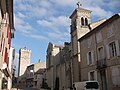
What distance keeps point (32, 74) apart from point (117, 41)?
51.8 meters

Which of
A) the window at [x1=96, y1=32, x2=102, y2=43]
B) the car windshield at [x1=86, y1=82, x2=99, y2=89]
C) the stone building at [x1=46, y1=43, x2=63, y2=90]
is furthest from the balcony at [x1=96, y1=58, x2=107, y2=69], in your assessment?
the stone building at [x1=46, y1=43, x2=63, y2=90]

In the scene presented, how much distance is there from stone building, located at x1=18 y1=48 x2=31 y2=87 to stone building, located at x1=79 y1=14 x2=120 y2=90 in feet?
164

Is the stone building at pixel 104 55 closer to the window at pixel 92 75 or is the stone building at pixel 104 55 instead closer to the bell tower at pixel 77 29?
the window at pixel 92 75

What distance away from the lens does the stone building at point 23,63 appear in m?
75.6

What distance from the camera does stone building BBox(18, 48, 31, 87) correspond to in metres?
75.6

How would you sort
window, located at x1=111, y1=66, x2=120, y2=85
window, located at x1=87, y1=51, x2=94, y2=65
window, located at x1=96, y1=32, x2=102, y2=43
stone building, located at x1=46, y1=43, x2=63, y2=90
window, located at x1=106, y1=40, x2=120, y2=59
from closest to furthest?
1. window, located at x1=111, y1=66, x2=120, y2=85
2. window, located at x1=106, y1=40, x2=120, y2=59
3. window, located at x1=96, y1=32, x2=102, y2=43
4. window, located at x1=87, y1=51, x2=94, y2=65
5. stone building, located at x1=46, y1=43, x2=63, y2=90

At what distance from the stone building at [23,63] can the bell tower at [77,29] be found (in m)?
43.7

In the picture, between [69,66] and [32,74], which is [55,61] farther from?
[32,74]

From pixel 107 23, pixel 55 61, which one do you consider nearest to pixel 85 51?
pixel 107 23

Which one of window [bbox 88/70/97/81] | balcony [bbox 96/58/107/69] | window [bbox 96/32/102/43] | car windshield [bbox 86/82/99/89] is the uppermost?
window [bbox 96/32/102/43]

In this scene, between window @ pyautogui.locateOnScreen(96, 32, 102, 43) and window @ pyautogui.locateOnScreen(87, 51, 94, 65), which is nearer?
window @ pyautogui.locateOnScreen(96, 32, 102, 43)

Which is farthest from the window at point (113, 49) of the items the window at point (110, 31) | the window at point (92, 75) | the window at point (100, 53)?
the window at point (92, 75)

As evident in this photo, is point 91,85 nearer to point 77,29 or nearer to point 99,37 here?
point 99,37

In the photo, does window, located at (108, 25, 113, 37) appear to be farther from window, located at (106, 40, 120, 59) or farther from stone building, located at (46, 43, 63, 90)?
stone building, located at (46, 43, 63, 90)
